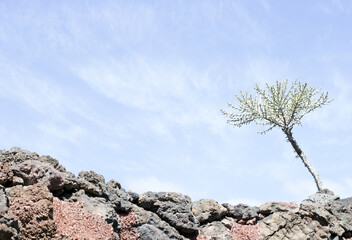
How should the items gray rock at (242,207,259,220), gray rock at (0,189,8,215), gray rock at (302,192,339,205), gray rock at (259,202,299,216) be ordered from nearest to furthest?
gray rock at (0,189,8,215) → gray rock at (242,207,259,220) → gray rock at (259,202,299,216) → gray rock at (302,192,339,205)

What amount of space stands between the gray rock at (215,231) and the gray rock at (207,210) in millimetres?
236

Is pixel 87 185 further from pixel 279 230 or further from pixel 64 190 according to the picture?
pixel 279 230

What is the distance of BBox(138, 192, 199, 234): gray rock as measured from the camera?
13430 millimetres

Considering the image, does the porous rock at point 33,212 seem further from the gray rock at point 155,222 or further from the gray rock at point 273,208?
the gray rock at point 273,208

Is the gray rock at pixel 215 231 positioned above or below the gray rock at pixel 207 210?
below

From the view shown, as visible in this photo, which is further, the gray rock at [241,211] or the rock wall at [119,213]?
the gray rock at [241,211]

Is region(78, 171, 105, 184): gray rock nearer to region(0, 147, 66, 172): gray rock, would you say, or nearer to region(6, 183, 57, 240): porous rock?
region(0, 147, 66, 172): gray rock

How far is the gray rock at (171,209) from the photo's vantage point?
13430mm

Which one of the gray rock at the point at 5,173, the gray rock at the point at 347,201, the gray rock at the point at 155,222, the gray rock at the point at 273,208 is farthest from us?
the gray rock at the point at 347,201

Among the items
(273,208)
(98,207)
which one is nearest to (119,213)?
(98,207)

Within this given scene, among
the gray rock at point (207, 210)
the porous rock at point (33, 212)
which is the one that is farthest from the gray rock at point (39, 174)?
the gray rock at point (207, 210)

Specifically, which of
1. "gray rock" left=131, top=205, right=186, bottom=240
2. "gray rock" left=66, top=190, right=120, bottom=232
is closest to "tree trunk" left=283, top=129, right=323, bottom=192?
"gray rock" left=131, top=205, right=186, bottom=240

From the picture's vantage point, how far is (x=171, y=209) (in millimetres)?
13633

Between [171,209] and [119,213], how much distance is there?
6.17 feet
